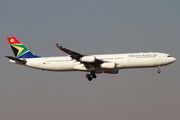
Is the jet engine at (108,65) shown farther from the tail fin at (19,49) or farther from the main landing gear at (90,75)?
the tail fin at (19,49)

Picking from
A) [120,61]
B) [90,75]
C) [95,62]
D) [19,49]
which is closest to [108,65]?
[120,61]

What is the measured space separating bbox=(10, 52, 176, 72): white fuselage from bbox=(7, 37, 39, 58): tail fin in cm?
449

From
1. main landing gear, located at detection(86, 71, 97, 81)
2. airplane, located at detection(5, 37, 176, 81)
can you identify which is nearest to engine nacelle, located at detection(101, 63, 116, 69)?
airplane, located at detection(5, 37, 176, 81)

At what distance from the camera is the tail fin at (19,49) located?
54.0m

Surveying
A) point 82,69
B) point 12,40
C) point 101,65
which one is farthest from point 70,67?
point 12,40

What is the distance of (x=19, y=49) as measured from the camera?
180 ft

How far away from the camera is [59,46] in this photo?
43156mm

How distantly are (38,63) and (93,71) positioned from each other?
1001cm

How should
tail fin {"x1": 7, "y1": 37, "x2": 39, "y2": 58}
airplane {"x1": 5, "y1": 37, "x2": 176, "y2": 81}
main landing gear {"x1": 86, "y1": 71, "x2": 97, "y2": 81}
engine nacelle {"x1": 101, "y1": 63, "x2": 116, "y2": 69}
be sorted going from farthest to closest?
tail fin {"x1": 7, "y1": 37, "x2": 39, "y2": 58} < main landing gear {"x1": 86, "y1": 71, "x2": 97, "y2": 81} < airplane {"x1": 5, "y1": 37, "x2": 176, "y2": 81} < engine nacelle {"x1": 101, "y1": 63, "x2": 116, "y2": 69}

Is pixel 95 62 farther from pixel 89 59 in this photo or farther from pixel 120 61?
pixel 120 61

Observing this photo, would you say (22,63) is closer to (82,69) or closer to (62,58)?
(62,58)

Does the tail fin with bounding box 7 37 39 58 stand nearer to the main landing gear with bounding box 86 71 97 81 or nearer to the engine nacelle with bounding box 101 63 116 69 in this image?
the main landing gear with bounding box 86 71 97 81

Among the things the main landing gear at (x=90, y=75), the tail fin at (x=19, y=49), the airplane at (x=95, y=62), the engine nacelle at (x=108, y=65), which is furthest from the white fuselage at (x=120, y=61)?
the tail fin at (x=19, y=49)

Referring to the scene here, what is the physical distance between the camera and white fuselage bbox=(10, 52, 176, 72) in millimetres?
46969
